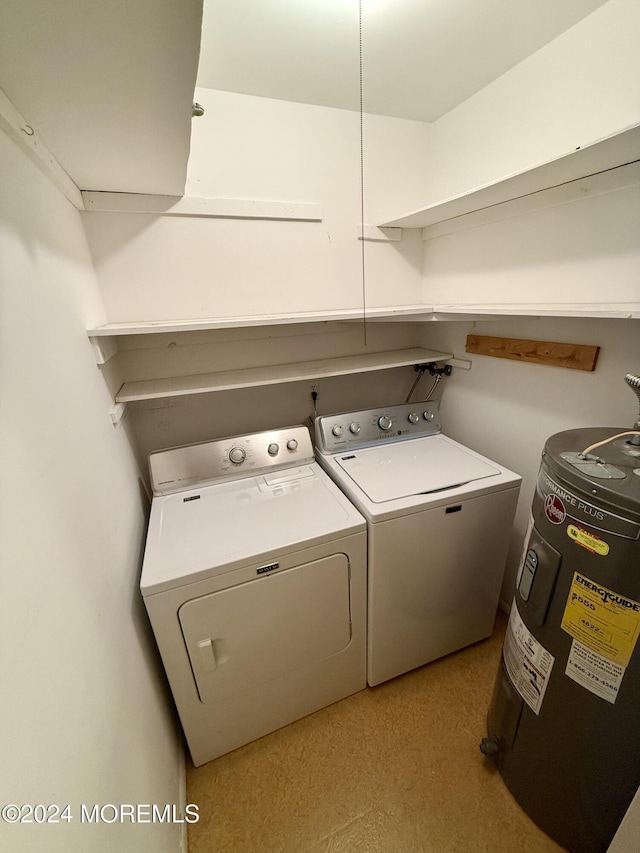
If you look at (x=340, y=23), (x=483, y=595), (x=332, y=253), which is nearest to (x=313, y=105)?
(x=340, y=23)

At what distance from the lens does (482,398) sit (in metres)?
1.77

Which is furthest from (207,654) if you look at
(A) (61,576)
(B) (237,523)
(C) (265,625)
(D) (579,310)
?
(D) (579,310)

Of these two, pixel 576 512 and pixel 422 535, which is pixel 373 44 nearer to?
pixel 576 512

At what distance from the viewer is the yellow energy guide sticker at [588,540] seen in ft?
2.64

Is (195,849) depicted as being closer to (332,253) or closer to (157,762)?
(157,762)

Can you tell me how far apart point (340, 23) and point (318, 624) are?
6.93 ft

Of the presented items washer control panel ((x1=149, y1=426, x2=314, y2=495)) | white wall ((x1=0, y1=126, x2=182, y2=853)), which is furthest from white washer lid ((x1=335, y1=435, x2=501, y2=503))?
white wall ((x1=0, y1=126, x2=182, y2=853))

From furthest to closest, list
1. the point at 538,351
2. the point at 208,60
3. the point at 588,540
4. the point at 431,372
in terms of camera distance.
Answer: the point at 431,372 < the point at 538,351 < the point at 208,60 < the point at 588,540

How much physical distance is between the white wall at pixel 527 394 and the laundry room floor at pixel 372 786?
777mm

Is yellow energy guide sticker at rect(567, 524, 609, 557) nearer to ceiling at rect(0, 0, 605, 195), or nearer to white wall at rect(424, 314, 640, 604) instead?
white wall at rect(424, 314, 640, 604)

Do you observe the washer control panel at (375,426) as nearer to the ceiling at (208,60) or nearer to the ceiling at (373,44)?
the ceiling at (208,60)

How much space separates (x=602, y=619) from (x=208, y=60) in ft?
7.20

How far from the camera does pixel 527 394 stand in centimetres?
154

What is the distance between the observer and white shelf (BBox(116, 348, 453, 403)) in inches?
56.1
